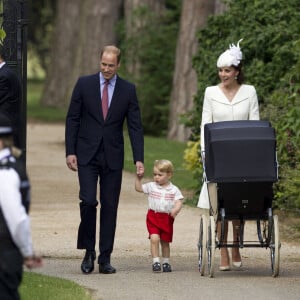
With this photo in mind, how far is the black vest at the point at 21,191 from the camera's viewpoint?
720 cm

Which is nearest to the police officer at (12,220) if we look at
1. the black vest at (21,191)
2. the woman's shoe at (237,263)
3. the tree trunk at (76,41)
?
the black vest at (21,191)

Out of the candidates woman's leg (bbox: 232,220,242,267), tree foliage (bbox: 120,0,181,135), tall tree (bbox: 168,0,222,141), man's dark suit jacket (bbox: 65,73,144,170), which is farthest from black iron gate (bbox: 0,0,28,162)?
tree foliage (bbox: 120,0,181,135)

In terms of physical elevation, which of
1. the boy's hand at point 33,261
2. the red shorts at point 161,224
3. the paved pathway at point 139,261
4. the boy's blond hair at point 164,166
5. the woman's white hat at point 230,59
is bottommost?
the paved pathway at point 139,261

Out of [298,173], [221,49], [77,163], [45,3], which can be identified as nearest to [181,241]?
[298,173]

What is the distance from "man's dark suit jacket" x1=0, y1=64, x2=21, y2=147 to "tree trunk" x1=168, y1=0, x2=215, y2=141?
52.6ft

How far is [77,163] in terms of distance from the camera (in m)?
11.5

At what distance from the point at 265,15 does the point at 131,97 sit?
19.8 feet

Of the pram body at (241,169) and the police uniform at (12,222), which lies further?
the pram body at (241,169)

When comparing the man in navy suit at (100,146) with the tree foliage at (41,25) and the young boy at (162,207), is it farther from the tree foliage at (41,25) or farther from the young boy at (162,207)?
the tree foliage at (41,25)

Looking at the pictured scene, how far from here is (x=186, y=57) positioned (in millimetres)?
28156

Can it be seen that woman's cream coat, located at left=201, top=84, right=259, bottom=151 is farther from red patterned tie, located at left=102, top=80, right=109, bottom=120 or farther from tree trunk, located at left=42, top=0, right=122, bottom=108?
tree trunk, located at left=42, top=0, right=122, bottom=108

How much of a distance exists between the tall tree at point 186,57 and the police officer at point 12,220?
20.5 meters

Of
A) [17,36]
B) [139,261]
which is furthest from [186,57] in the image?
Answer: [17,36]

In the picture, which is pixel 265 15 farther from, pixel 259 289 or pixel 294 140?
pixel 259 289
